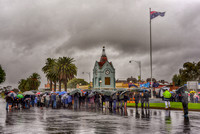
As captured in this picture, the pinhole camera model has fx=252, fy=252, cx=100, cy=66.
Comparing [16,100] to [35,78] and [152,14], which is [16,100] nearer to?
[152,14]

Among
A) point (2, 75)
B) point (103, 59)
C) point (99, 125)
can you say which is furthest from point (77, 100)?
point (103, 59)

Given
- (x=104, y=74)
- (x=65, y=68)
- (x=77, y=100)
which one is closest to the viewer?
(x=77, y=100)

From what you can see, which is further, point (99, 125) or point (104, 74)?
point (104, 74)

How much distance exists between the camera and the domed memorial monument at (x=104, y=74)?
111m

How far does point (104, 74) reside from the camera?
11231 centimetres

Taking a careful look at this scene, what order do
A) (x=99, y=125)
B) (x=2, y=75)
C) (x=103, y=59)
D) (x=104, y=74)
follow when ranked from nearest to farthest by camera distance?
1. (x=99, y=125)
2. (x=2, y=75)
3. (x=104, y=74)
4. (x=103, y=59)

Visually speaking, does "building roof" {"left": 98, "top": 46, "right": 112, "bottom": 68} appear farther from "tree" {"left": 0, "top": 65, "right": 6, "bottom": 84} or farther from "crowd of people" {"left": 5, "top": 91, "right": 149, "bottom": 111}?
"crowd of people" {"left": 5, "top": 91, "right": 149, "bottom": 111}

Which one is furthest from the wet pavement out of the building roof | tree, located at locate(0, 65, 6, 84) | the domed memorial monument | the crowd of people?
the building roof

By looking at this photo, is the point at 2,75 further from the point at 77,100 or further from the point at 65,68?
the point at 77,100

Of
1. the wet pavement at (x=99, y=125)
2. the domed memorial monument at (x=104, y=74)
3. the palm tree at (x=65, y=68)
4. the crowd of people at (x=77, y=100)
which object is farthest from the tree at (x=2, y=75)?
the wet pavement at (x=99, y=125)

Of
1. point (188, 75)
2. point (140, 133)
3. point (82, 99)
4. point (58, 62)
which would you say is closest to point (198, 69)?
point (188, 75)

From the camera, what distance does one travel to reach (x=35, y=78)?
354 ft

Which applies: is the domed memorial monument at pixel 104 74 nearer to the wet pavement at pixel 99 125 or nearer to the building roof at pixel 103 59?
the building roof at pixel 103 59

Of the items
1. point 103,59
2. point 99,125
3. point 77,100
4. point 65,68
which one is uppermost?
point 103,59
